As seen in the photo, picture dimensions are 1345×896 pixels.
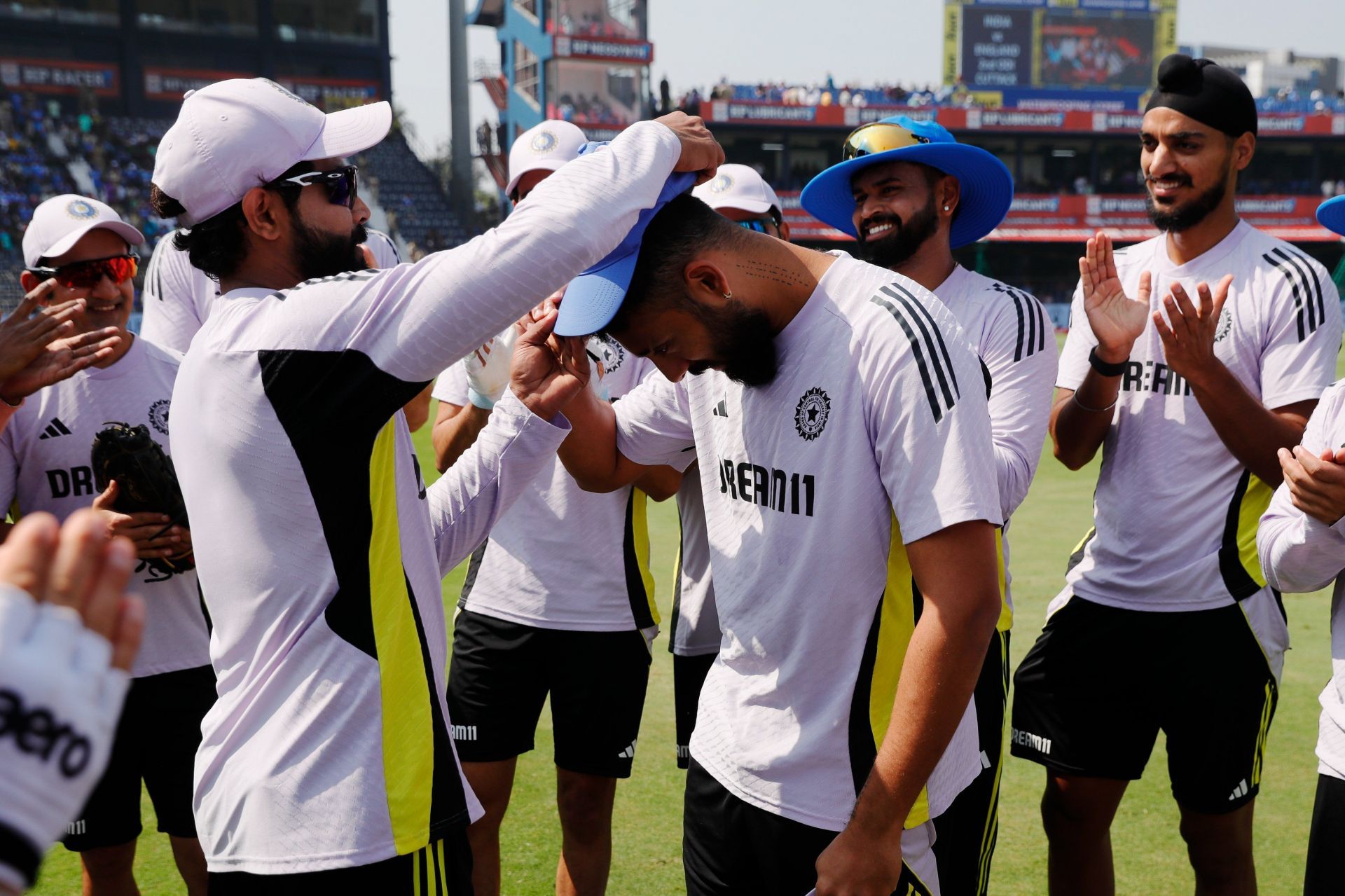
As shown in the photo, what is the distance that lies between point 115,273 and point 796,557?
2924 millimetres

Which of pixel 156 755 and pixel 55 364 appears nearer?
pixel 55 364

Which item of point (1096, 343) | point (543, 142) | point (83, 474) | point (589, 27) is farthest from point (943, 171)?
point (589, 27)

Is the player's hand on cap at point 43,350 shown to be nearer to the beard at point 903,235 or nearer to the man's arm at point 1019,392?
the beard at point 903,235

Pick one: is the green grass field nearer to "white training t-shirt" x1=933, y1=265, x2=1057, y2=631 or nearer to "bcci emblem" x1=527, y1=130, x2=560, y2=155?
"white training t-shirt" x1=933, y1=265, x2=1057, y2=631

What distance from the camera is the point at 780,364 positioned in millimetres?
2219

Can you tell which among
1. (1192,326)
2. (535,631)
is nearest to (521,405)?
(535,631)

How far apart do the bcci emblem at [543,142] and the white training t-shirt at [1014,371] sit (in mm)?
1939

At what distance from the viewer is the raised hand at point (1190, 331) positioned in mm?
3232

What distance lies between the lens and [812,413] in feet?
7.08

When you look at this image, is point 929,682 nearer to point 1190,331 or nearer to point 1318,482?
point 1318,482

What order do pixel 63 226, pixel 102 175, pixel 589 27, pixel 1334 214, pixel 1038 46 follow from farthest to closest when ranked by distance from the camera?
pixel 1038 46
pixel 589 27
pixel 102 175
pixel 63 226
pixel 1334 214

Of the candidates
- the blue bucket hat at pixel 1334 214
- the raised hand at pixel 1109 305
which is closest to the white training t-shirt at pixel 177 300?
the raised hand at pixel 1109 305

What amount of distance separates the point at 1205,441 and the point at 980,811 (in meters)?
1.54

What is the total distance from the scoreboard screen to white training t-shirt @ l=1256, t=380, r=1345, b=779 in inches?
2185
